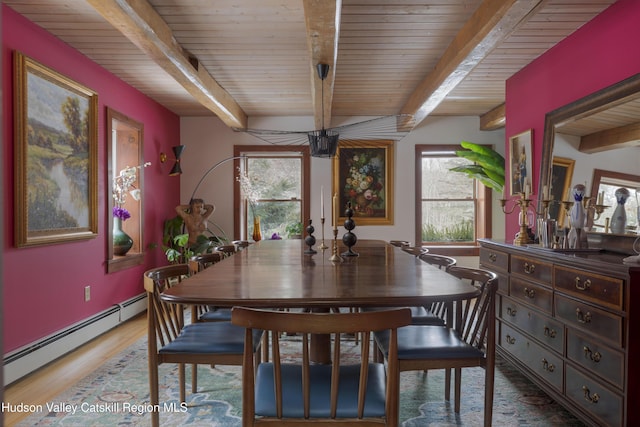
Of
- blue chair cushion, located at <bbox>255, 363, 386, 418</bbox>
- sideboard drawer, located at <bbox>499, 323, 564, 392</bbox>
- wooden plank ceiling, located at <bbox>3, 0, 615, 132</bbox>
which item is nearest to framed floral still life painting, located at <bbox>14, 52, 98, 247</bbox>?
wooden plank ceiling, located at <bbox>3, 0, 615, 132</bbox>

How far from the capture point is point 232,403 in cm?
282

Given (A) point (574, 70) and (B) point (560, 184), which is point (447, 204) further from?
(A) point (574, 70)

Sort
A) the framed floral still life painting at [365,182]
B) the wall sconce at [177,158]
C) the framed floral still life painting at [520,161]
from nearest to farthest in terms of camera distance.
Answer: the framed floral still life painting at [520,161]
the wall sconce at [177,158]
the framed floral still life painting at [365,182]

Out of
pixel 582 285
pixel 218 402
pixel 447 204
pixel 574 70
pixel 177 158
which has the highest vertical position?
pixel 574 70

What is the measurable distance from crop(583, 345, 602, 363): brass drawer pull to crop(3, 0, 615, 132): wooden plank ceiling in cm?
179

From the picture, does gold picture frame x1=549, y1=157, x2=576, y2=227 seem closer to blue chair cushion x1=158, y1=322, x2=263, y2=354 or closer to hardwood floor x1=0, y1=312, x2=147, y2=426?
blue chair cushion x1=158, y1=322, x2=263, y2=354

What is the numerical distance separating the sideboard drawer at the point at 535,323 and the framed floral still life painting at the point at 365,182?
126 inches

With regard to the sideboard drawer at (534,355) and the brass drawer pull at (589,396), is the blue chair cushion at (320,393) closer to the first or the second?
the brass drawer pull at (589,396)

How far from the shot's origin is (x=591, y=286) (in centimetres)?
239

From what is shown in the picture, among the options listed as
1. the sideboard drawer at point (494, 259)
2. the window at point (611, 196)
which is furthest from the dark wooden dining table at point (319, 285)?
the window at point (611, 196)

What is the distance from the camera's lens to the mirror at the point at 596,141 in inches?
109

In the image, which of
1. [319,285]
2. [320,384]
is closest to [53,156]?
[319,285]

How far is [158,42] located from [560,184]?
9.93 ft

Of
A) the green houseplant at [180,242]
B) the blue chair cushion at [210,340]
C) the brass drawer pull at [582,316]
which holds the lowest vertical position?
the blue chair cushion at [210,340]
